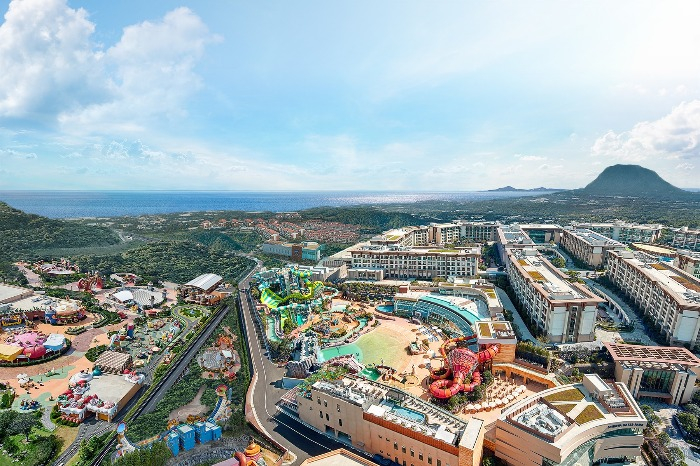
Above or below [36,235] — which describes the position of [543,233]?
below

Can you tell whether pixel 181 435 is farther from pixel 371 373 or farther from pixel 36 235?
pixel 36 235

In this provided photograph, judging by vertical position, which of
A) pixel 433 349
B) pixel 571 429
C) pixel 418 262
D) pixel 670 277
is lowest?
pixel 433 349

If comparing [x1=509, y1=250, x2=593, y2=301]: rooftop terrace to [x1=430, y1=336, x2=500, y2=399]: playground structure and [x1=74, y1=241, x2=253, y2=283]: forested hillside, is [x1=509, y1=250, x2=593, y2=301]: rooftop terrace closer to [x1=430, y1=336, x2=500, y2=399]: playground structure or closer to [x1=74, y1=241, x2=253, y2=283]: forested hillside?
[x1=430, y1=336, x2=500, y2=399]: playground structure

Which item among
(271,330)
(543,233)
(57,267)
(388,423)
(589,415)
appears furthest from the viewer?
(543,233)

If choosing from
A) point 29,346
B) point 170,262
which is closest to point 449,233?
point 170,262

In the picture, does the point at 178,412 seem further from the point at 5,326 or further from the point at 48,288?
the point at 48,288

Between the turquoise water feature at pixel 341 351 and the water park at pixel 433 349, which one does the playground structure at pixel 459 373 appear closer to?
the water park at pixel 433 349

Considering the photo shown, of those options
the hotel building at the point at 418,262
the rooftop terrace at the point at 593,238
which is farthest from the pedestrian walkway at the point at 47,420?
the rooftop terrace at the point at 593,238

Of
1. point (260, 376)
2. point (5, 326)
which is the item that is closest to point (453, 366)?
point (260, 376)
